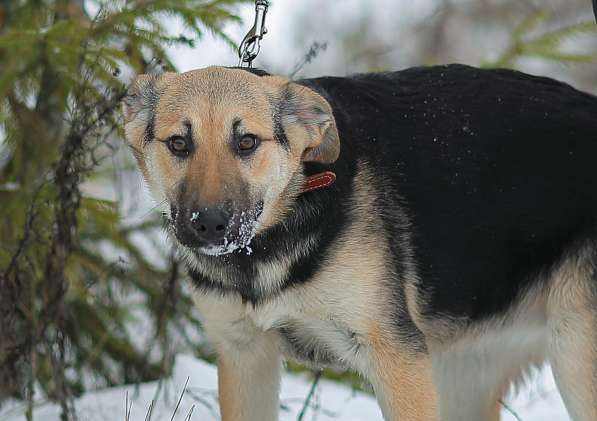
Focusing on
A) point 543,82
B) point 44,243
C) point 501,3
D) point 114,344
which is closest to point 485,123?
point 543,82

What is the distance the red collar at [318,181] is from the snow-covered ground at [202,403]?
65.9 inches

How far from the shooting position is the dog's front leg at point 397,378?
379 cm

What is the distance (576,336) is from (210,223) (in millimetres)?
1717

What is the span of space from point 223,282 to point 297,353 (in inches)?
18.0

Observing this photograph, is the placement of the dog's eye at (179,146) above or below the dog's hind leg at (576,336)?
above

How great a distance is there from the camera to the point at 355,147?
403 cm

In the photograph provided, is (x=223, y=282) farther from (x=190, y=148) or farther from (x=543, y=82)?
(x=543, y=82)

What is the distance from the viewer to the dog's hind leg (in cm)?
405

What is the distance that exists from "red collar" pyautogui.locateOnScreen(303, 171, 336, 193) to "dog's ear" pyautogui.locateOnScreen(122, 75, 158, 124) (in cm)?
69

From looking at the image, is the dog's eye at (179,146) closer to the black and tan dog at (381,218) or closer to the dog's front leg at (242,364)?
the black and tan dog at (381,218)

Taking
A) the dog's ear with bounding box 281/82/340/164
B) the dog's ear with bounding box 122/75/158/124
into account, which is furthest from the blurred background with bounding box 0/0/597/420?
the dog's ear with bounding box 281/82/340/164

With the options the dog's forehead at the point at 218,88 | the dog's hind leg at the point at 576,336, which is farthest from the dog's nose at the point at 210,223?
the dog's hind leg at the point at 576,336


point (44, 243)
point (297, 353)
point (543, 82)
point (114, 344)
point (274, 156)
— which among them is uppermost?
point (543, 82)

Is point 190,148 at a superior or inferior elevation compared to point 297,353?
superior
